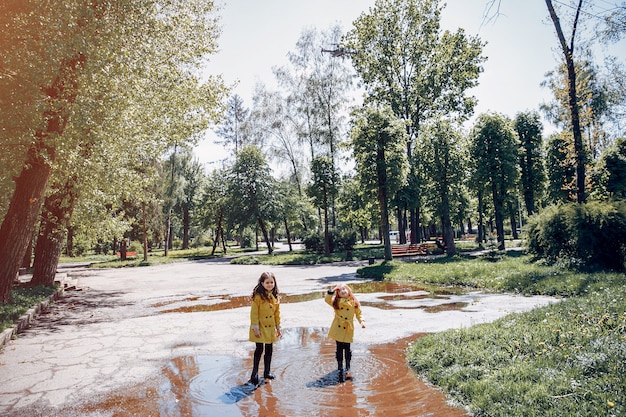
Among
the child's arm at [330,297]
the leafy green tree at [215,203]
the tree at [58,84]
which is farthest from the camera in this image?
the leafy green tree at [215,203]

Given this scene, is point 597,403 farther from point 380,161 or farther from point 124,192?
point 380,161

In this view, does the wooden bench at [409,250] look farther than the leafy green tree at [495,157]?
Yes

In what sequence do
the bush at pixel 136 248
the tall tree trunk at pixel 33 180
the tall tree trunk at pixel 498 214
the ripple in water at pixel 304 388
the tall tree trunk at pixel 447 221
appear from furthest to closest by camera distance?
the bush at pixel 136 248, the tall tree trunk at pixel 498 214, the tall tree trunk at pixel 447 221, the tall tree trunk at pixel 33 180, the ripple in water at pixel 304 388

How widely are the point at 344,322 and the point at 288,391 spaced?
128cm

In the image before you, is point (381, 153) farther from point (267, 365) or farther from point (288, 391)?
point (288, 391)

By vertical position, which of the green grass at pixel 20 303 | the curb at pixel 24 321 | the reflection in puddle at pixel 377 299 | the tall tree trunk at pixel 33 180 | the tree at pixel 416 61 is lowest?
the reflection in puddle at pixel 377 299

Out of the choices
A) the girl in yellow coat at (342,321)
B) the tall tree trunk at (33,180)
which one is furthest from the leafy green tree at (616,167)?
the tall tree trunk at (33,180)

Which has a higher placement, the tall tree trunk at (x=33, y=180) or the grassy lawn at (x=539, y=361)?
the tall tree trunk at (x=33, y=180)

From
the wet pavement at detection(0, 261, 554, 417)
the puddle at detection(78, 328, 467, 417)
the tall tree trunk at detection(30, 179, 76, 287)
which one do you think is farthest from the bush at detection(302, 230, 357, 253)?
the puddle at detection(78, 328, 467, 417)

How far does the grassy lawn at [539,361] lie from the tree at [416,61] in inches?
Result: 1068

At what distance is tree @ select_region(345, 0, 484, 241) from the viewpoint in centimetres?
3375

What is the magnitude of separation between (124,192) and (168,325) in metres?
7.93

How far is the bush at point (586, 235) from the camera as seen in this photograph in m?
13.0

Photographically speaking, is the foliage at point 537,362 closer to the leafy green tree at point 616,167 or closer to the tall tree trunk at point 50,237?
the tall tree trunk at point 50,237
